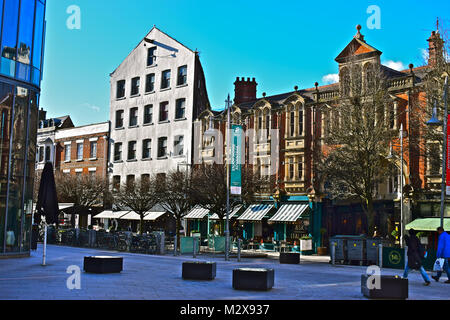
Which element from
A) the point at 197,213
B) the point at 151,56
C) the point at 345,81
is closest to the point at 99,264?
the point at 345,81

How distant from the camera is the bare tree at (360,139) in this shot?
92.2ft

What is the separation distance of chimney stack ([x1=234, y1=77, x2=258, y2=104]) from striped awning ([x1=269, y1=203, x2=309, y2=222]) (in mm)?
10159

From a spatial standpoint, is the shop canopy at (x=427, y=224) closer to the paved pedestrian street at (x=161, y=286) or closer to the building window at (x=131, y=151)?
the paved pedestrian street at (x=161, y=286)

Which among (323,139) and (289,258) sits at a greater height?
(323,139)

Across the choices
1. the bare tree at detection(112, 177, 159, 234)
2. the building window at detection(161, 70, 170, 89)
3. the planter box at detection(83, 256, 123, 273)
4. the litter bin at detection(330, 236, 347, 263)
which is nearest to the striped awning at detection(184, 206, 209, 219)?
the bare tree at detection(112, 177, 159, 234)

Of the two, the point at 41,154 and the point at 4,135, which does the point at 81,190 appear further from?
the point at 4,135

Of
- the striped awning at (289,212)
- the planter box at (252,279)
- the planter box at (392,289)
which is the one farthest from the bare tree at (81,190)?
the planter box at (392,289)

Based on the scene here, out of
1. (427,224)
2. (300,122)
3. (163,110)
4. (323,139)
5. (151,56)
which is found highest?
(151,56)

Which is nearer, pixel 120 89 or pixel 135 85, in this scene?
pixel 135 85

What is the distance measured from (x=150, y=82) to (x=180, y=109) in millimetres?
4559

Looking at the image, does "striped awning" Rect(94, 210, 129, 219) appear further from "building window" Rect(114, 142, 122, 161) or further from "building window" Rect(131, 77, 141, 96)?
"building window" Rect(131, 77, 141, 96)

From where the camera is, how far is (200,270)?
16.0 meters

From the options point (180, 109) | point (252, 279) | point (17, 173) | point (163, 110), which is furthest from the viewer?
point (163, 110)

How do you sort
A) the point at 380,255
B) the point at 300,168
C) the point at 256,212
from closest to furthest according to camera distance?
the point at 380,255 < the point at 300,168 < the point at 256,212
